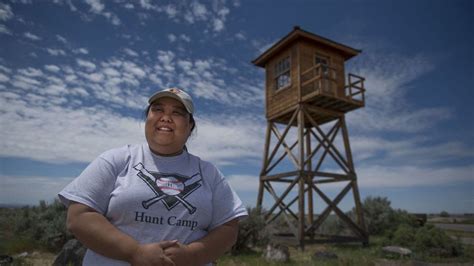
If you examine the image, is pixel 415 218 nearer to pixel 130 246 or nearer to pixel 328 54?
pixel 328 54

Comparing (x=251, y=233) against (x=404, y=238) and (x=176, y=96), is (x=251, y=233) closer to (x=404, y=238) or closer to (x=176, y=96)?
(x=404, y=238)

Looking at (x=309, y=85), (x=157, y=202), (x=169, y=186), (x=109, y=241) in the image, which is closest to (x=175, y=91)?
(x=169, y=186)

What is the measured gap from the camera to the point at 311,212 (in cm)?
1359

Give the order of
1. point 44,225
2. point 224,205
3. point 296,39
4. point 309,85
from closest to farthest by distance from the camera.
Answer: point 224,205, point 44,225, point 309,85, point 296,39

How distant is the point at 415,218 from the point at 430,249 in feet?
22.0

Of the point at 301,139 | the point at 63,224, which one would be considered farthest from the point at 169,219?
the point at 301,139

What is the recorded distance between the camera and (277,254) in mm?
7672

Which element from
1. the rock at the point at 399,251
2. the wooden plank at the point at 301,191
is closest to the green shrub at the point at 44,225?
the wooden plank at the point at 301,191

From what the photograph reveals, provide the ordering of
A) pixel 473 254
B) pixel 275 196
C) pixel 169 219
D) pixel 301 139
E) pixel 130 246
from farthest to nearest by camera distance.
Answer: pixel 275 196 < pixel 301 139 < pixel 473 254 < pixel 169 219 < pixel 130 246

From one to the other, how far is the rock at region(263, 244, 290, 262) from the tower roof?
7.62 meters

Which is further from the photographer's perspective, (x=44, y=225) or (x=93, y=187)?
(x=44, y=225)

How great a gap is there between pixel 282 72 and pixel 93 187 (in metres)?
11.5

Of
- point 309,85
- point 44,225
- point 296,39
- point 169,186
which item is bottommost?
point 44,225

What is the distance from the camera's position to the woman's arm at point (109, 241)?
1.69 metres
